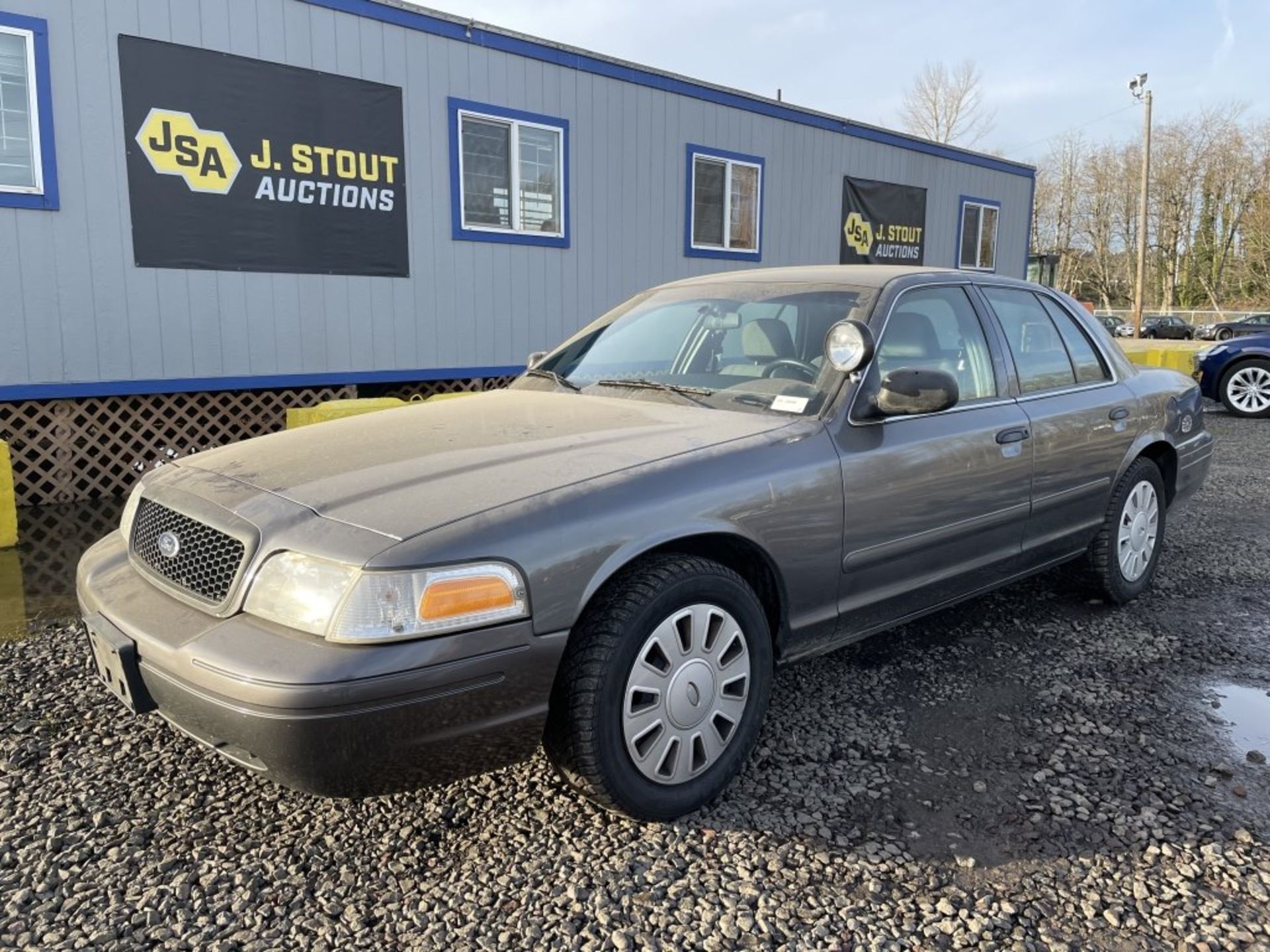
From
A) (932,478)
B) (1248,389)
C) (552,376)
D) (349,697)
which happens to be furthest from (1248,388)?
(349,697)

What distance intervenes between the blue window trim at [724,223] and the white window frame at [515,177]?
174 cm

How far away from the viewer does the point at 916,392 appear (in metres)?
2.99

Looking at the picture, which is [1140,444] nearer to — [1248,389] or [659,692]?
[659,692]

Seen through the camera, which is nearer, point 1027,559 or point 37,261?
point 1027,559

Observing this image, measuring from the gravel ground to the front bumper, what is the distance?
36 cm

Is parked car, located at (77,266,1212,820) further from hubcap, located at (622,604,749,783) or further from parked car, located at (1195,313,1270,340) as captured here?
parked car, located at (1195,313,1270,340)

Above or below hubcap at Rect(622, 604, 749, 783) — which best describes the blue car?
above

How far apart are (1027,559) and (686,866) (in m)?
2.17

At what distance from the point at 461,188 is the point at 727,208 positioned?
11.9 ft

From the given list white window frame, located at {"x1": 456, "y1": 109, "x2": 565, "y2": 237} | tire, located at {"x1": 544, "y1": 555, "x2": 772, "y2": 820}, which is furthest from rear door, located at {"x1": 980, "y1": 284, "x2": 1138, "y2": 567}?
white window frame, located at {"x1": 456, "y1": 109, "x2": 565, "y2": 237}

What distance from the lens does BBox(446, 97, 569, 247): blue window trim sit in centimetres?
831

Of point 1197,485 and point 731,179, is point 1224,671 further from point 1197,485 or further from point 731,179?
point 731,179

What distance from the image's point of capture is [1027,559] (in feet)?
12.6

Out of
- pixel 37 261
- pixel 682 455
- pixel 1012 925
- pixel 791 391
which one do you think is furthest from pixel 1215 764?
pixel 37 261
